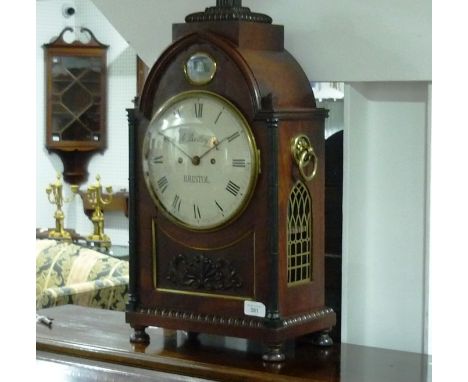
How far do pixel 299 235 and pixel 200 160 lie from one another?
0.53 ft

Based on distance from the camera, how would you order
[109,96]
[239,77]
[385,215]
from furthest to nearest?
[109,96] → [385,215] → [239,77]

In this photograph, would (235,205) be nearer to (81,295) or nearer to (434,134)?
(434,134)

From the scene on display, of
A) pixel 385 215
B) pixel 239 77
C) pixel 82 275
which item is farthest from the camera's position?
pixel 82 275

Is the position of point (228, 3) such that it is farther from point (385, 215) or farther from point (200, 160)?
point (385, 215)

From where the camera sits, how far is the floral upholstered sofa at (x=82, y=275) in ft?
8.50

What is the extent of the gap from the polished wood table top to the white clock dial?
0.58 ft

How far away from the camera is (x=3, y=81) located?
45cm

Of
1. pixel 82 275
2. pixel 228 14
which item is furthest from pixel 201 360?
pixel 82 275

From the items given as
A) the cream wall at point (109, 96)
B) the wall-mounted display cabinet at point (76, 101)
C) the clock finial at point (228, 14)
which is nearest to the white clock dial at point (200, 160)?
the clock finial at point (228, 14)

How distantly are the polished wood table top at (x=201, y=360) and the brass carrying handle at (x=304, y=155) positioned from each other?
24 centimetres

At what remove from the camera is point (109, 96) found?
5.77 meters

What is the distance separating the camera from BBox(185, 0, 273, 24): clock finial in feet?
3.86

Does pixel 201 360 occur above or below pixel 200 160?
below

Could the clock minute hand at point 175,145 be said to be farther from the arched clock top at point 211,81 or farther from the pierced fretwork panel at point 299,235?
the pierced fretwork panel at point 299,235
